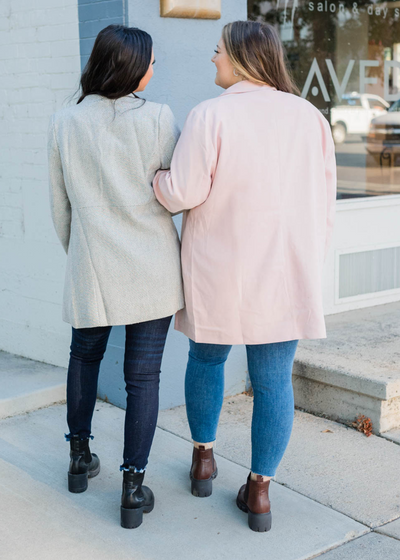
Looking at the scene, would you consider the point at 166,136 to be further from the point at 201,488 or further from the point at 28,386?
the point at 28,386

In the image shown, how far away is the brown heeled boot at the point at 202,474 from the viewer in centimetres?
289

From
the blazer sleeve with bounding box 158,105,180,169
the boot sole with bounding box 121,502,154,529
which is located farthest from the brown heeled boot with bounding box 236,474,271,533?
the blazer sleeve with bounding box 158,105,180,169

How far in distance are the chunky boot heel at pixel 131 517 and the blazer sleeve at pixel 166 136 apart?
125cm

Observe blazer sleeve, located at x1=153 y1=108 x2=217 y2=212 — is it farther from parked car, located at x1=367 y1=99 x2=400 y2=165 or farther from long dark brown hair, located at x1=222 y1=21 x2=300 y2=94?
parked car, located at x1=367 y1=99 x2=400 y2=165

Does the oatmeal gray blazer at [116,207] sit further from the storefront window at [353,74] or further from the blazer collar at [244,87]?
the storefront window at [353,74]

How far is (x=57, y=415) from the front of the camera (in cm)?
374

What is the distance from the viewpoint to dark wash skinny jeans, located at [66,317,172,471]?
103 inches

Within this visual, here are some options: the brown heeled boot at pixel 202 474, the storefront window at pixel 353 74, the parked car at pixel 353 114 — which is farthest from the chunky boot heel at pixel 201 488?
the parked car at pixel 353 114

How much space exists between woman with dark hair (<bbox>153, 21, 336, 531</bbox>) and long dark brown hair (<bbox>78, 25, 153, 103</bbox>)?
0.25 meters

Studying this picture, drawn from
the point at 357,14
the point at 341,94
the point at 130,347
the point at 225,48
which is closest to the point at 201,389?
the point at 130,347

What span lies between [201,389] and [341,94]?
3.09m

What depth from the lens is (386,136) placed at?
5480mm

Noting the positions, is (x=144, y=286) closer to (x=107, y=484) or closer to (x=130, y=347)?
(x=130, y=347)

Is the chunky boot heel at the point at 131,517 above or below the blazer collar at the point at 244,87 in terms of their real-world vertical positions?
below
